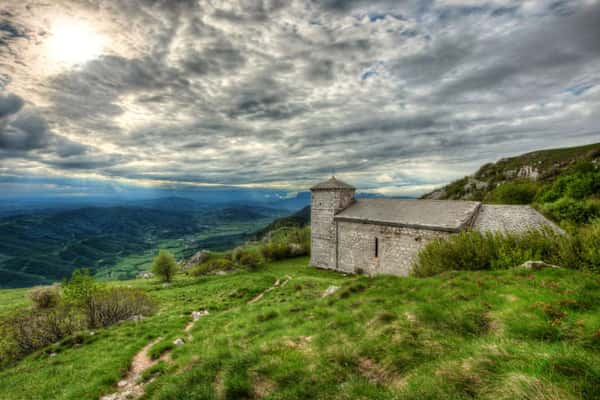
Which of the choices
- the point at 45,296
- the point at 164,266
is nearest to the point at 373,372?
the point at 45,296

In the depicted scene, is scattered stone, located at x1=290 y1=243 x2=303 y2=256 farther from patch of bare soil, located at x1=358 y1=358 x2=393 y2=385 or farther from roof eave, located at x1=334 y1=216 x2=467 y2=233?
patch of bare soil, located at x1=358 y1=358 x2=393 y2=385

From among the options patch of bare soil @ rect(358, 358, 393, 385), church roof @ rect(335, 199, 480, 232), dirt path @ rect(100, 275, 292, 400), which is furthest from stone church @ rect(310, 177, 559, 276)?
dirt path @ rect(100, 275, 292, 400)

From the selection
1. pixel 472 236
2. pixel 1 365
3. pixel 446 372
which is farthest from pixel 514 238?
pixel 1 365

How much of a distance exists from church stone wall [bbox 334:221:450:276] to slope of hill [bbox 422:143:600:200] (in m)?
71.6

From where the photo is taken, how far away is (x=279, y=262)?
44156mm

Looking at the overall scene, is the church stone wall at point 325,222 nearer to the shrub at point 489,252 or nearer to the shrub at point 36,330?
the shrub at point 489,252

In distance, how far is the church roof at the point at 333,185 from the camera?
31438 millimetres

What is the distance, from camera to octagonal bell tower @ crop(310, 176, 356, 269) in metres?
31.4

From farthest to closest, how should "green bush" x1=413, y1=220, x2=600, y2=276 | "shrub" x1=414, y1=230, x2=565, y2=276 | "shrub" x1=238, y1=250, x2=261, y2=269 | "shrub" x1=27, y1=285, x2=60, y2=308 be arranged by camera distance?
"shrub" x1=238, y1=250, x2=261, y2=269 < "shrub" x1=27, y1=285, x2=60, y2=308 < "shrub" x1=414, y1=230, x2=565, y2=276 < "green bush" x1=413, y1=220, x2=600, y2=276

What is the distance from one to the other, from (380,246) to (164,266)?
3130 centimetres

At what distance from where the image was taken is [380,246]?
26.1m

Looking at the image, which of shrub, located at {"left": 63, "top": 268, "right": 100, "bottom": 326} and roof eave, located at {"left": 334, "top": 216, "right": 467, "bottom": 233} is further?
roof eave, located at {"left": 334, "top": 216, "right": 467, "bottom": 233}

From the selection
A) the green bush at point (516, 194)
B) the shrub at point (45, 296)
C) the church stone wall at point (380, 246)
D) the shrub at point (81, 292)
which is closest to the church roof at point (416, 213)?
the church stone wall at point (380, 246)

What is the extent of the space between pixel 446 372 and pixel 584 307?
5090 millimetres
